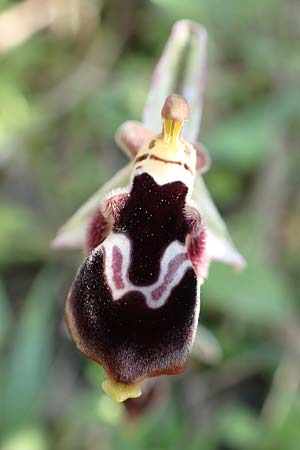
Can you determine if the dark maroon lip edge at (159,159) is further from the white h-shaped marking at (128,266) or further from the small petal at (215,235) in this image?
the white h-shaped marking at (128,266)

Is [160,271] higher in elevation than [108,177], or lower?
higher

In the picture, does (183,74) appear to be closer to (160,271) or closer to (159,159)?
(159,159)

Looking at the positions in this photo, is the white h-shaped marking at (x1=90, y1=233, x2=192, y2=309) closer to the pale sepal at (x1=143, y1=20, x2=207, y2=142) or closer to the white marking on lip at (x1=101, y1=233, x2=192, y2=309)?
the white marking on lip at (x1=101, y1=233, x2=192, y2=309)

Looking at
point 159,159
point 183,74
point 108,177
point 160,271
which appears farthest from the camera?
point 108,177

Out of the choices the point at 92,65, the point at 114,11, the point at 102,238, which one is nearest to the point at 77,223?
the point at 102,238

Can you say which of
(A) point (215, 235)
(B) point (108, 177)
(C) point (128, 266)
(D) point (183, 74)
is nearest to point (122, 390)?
(C) point (128, 266)

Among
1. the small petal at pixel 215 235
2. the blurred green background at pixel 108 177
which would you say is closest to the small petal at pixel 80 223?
the small petal at pixel 215 235

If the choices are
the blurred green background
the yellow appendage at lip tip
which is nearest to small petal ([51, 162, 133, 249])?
the yellow appendage at lip tip
